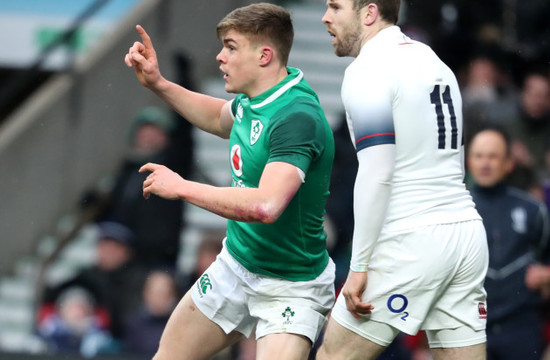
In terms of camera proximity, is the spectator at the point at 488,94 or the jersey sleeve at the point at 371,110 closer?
the jersey sleeve at the point at 371,110

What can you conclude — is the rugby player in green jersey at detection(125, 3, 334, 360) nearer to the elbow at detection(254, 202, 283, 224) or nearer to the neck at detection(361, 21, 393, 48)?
the elbow at detection(254, 202, 283, 224)

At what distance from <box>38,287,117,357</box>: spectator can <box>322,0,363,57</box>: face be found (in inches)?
169

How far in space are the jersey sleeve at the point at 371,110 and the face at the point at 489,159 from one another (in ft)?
8.97

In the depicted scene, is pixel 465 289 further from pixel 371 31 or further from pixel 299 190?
pixel 371 31

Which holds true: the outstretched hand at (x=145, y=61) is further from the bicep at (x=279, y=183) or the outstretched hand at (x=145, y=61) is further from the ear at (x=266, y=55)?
the bicep at (x=279, y=183)

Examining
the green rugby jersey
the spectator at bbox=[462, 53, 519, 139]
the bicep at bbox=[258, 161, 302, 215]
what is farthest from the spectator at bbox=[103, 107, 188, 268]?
the bicep at bbox=[258, 161, 302, 215]

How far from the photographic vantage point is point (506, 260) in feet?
21.2

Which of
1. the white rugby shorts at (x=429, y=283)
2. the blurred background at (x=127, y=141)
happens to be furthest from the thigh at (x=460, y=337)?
the blurred background at (x=127, y=141)

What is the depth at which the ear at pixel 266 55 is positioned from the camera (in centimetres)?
411

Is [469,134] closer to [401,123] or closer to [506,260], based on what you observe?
[506,260]

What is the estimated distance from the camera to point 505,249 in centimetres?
648

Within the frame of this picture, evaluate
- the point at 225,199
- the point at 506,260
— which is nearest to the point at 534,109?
the point at 506,260

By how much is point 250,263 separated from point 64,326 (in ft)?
14.1

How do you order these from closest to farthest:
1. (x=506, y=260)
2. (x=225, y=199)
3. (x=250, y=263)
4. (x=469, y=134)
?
(x=225, y=199)
(x=250, y=263)
(x=506, y=260)
(x=469, y=134)
